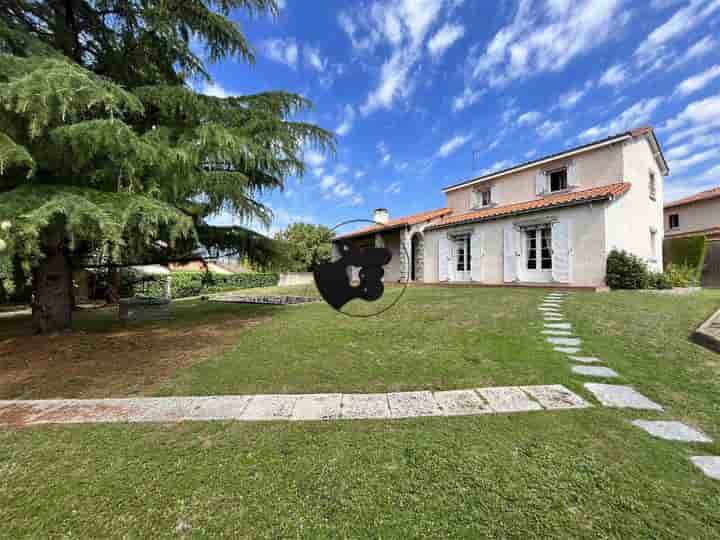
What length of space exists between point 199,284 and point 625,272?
71.4 feet

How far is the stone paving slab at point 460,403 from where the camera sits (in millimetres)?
2838

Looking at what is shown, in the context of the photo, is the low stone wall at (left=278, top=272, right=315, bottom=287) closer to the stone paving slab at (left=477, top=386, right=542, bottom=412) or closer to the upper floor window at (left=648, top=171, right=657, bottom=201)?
the upper floor window at (left=648, top=171, right=657, bottom=201)

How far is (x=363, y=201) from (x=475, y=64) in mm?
12250

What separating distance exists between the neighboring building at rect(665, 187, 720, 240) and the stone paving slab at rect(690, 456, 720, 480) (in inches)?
844

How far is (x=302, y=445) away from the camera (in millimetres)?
2318

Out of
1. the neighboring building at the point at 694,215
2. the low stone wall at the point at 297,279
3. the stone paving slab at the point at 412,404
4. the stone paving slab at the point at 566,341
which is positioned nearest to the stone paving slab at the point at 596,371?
the stone paving slab at the point at 566,341

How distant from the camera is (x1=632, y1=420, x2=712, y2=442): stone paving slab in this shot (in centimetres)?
227

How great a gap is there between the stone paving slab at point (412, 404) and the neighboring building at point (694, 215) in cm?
2203

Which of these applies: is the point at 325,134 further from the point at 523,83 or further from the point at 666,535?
the point at 523,83

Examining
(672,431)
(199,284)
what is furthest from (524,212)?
(199,284)

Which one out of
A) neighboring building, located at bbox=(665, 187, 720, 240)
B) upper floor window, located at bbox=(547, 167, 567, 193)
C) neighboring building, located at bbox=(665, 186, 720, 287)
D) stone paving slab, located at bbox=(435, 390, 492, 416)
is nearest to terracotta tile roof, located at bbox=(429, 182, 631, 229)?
upper floor window, located at bbox=(547, 167, 567, 193)

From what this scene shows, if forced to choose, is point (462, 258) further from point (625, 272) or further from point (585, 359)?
point (585, 359)

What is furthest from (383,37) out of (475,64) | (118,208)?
Result: (118,208)

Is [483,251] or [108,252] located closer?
[108,252]
